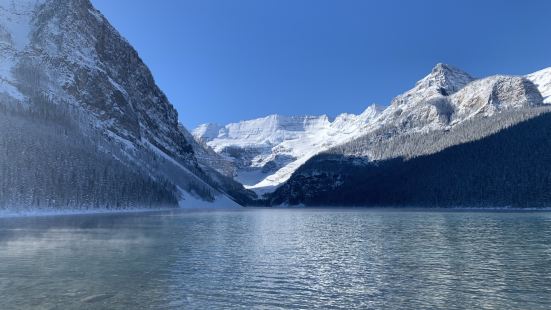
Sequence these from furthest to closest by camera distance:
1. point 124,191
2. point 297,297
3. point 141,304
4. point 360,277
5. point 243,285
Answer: point 124,191
point 360,277
point 243,285
point 297,297
point 141,304

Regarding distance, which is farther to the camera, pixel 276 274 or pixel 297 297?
pixel 276 274

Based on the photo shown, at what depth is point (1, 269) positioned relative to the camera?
3809 cm

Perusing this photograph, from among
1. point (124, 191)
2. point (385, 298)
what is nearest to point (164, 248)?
point (385, 298)

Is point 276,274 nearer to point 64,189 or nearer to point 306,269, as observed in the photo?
point 306,269

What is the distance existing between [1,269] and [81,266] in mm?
6185

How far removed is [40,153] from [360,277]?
142 m

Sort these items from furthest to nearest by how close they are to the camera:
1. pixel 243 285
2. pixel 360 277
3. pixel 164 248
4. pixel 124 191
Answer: pixel 124 191 → pixel 164 248 → pixel 360 277 → pixel 243 285

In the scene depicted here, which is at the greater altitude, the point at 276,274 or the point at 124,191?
the point at 124,191

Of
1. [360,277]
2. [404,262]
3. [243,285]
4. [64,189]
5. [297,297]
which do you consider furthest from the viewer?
[64,189]

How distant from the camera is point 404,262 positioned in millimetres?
42406

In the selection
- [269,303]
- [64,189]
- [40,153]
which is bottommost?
[269,303]

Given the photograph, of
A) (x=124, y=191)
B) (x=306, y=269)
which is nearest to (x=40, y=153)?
(x=124, y=191)

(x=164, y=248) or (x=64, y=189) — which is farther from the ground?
(x=64, y=189)

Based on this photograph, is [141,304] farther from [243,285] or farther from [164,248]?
[164,248]
